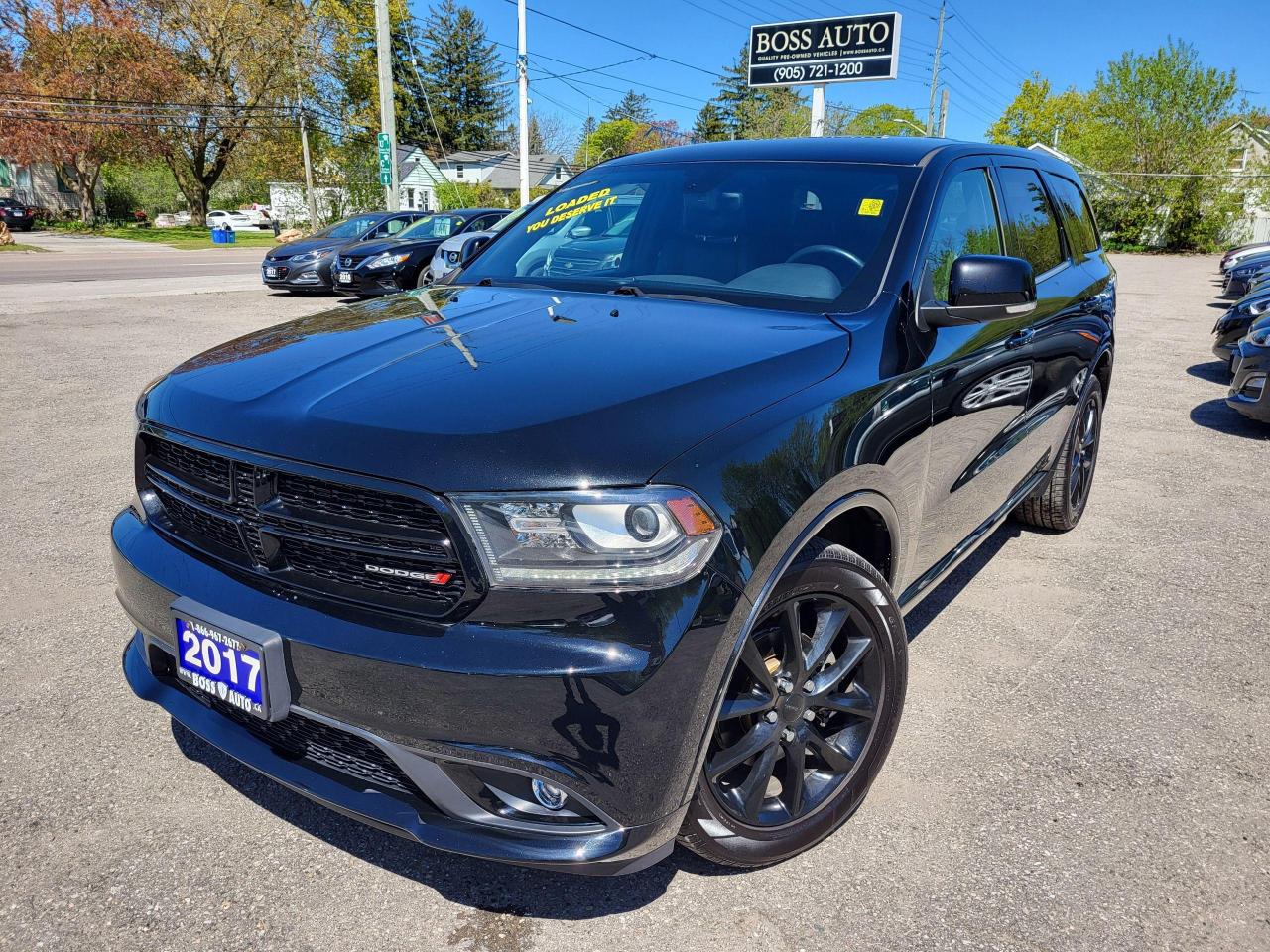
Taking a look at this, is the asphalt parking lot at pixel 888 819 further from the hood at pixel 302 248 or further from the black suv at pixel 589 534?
the hood at pixel 302 248

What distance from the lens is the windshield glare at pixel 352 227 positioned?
15.9 meters

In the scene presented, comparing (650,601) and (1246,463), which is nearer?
(650,601)

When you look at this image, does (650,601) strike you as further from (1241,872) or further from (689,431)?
(1241,872)

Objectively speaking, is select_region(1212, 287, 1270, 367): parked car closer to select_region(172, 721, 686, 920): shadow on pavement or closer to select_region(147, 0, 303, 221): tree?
select_region(172, 721, 686, 920): shadow on pavement

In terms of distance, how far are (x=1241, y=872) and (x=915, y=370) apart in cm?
151

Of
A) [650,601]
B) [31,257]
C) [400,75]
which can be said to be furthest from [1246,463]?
[400,75]

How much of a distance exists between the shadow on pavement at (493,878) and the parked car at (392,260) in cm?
1195

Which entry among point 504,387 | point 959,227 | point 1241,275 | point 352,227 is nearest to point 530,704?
point 504,387

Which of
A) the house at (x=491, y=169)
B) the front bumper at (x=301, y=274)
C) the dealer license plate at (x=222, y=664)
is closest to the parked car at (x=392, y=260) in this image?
the front bumper at (x=301, y=274)

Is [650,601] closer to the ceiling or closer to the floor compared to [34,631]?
closer to the ceiling

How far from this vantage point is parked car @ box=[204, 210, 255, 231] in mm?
50850

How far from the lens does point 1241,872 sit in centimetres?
231

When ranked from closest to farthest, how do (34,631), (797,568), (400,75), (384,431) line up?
(384,431) < (797,568) < (34,631) < (400,75)

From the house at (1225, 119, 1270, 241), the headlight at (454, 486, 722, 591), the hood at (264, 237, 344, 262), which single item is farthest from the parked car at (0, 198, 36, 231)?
the house at (1225, 119, 1270, 241)
